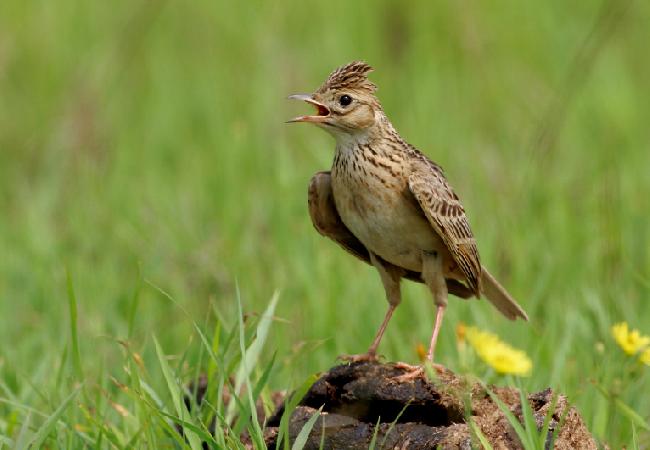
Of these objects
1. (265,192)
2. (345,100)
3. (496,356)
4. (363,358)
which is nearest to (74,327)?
(363,358)

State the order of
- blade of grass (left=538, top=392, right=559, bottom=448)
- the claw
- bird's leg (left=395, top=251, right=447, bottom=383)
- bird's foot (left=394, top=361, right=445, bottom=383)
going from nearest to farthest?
blade of grass (left=538, top=392, right=559, bottom=448) < bird's foot (left=394, top=361, right=445, bottom=383) < the claw < bird's leg (left=395, top=251, right=447, bottom=383)

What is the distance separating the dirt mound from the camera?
488cm

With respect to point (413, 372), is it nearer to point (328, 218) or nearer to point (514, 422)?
point (514, 422)

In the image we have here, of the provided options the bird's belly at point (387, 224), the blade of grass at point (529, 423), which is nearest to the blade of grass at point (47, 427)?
the blade of grass at point (529, 423)

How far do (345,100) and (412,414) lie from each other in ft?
5.98

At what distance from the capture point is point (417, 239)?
6.16m

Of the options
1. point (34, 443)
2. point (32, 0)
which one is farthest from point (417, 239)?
point (32, 0)

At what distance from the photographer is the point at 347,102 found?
6.28 meters

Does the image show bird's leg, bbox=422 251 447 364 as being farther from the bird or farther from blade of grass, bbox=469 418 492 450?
blade of grass, bbox=469 418 492 450

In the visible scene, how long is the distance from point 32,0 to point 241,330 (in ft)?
33.4

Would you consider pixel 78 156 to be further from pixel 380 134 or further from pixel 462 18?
pixel 380 134

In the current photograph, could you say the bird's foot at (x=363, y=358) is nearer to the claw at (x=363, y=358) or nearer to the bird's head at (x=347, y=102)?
the claw at (x=363, y=358)

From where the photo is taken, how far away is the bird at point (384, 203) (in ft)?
19.9

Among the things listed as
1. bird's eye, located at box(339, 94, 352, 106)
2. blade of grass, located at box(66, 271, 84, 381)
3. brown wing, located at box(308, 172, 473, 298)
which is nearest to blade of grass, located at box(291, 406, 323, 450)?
blade of grass, located at box(66, 271, 84, 381)
